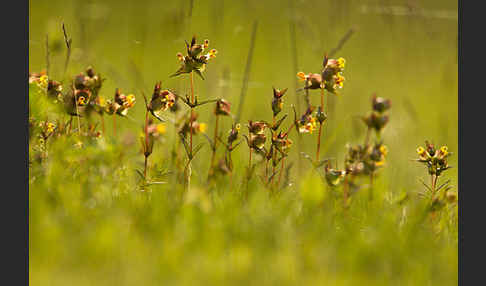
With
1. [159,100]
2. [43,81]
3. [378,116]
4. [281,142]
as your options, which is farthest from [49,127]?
[378,116]

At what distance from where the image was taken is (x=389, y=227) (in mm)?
2348

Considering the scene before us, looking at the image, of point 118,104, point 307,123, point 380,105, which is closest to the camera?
point 380,105

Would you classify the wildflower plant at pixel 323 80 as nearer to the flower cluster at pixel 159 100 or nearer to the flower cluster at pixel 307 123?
the flower cluster at pixel 307 123

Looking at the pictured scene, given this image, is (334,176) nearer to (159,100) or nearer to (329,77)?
(329,77)

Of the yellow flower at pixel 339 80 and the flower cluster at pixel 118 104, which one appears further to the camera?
the flower cluster at pixel 118 104

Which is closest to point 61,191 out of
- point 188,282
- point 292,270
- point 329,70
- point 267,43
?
point 188,282

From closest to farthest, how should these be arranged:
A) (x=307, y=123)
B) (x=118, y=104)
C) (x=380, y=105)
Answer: (x=380, y=105)
(x=307, y=123)
(x=118, y=104)

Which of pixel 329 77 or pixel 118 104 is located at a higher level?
pixel 329 77

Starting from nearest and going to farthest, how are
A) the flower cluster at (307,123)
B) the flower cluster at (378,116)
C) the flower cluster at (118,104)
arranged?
the flower cluster at (378,116) → the flower cluster at (307,123) → the flower cluster at (118,104)

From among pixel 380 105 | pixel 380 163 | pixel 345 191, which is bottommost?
pixel 345 191

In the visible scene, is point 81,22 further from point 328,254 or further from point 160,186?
point 328,254

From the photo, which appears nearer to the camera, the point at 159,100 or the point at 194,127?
the point at 159,100

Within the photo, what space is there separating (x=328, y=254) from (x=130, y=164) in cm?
139

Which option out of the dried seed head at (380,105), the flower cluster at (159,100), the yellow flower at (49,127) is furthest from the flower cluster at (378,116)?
the yellow flower at (49,127)
